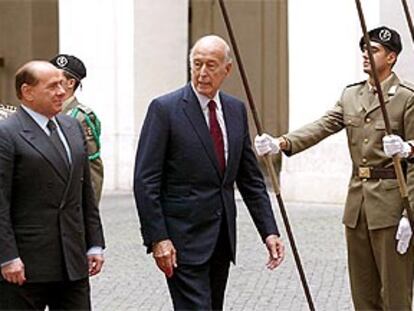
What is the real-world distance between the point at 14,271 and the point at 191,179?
104 cm

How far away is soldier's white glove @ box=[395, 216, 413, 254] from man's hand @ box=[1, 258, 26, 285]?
2164 mm

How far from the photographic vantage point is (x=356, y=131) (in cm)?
637

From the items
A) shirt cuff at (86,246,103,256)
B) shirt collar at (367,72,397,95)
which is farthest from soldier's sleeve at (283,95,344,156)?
shirt cuff at (86,246,103,256)

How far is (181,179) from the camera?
5531 millimetres

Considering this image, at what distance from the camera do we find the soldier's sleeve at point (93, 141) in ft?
23.6

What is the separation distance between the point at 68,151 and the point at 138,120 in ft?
37.8

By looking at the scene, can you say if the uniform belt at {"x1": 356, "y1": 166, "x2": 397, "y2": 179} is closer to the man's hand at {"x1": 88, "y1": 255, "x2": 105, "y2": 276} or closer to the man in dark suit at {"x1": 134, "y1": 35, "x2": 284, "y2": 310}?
the man in dark suit at {"x1": 134, "y1": 35, "x2": 284, "y2": 310}

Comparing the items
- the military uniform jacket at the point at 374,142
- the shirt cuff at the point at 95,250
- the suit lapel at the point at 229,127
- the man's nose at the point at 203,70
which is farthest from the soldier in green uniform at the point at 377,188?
the shirt cuff at the point at 95,250

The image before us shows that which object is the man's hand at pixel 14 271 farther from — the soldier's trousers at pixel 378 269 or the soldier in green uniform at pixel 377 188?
the soldier's trousers at pixel 378 269

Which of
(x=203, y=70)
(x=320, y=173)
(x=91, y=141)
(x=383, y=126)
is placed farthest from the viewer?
(x=320, y=173)

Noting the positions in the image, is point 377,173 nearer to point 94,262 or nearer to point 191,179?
point 191,179

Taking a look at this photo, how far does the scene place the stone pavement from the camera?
8.41 meters

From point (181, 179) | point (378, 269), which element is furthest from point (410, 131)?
point (181, 179)

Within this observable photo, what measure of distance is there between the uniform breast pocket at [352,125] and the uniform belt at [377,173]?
0.57 feet
